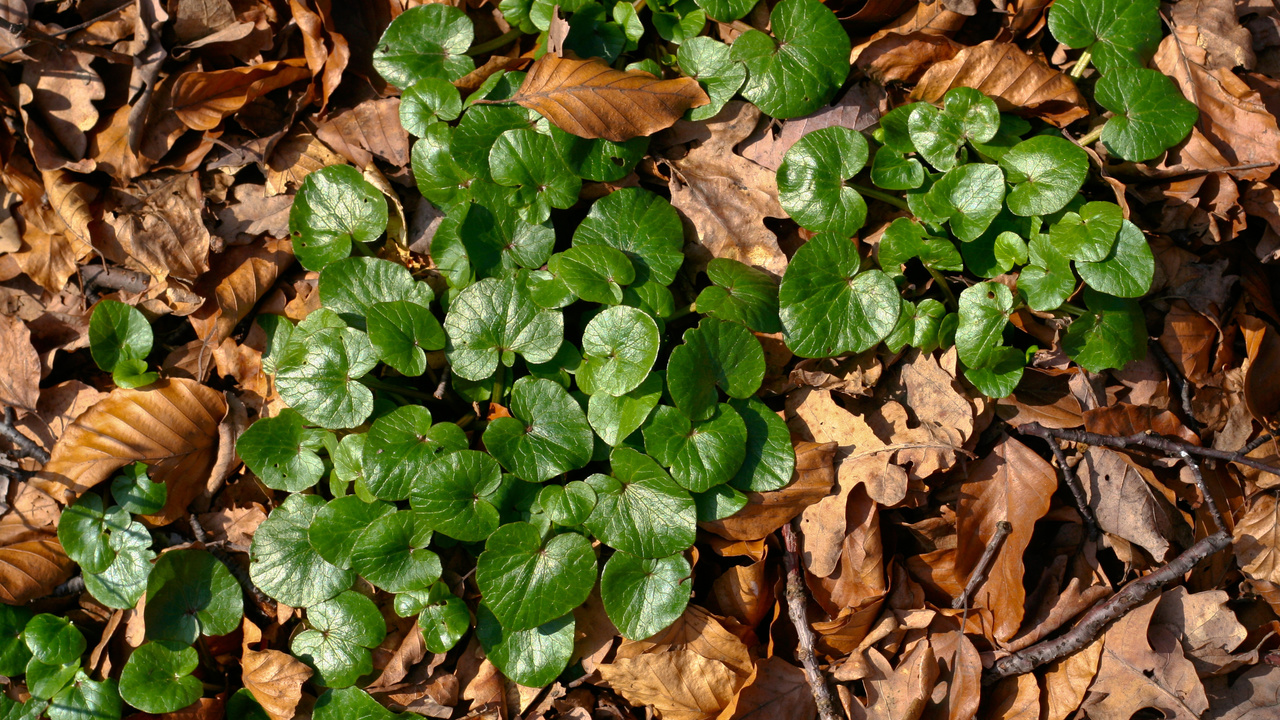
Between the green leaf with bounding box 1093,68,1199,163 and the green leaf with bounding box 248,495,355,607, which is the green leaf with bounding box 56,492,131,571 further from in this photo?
the green leaf with bounding box 1093,68,1199,163

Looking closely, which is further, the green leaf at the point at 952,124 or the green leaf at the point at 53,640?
the green leaf at the point at 53,640

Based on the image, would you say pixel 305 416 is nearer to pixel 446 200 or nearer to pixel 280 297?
pixel 280 297

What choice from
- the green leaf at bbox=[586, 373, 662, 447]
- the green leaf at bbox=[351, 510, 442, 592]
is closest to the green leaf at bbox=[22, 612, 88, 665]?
the green leaf at bbox=[351, 510, 442, 592]

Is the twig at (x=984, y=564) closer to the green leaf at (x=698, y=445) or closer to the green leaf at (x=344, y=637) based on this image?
the green leaf at (x=698, y=445)

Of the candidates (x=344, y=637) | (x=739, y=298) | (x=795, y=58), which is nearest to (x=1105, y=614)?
(x=739, y=298)

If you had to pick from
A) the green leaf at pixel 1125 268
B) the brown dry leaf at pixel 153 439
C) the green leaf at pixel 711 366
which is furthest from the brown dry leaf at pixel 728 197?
the brown dry leaf at pixel 153 439

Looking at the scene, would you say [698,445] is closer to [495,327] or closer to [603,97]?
[495,327]
